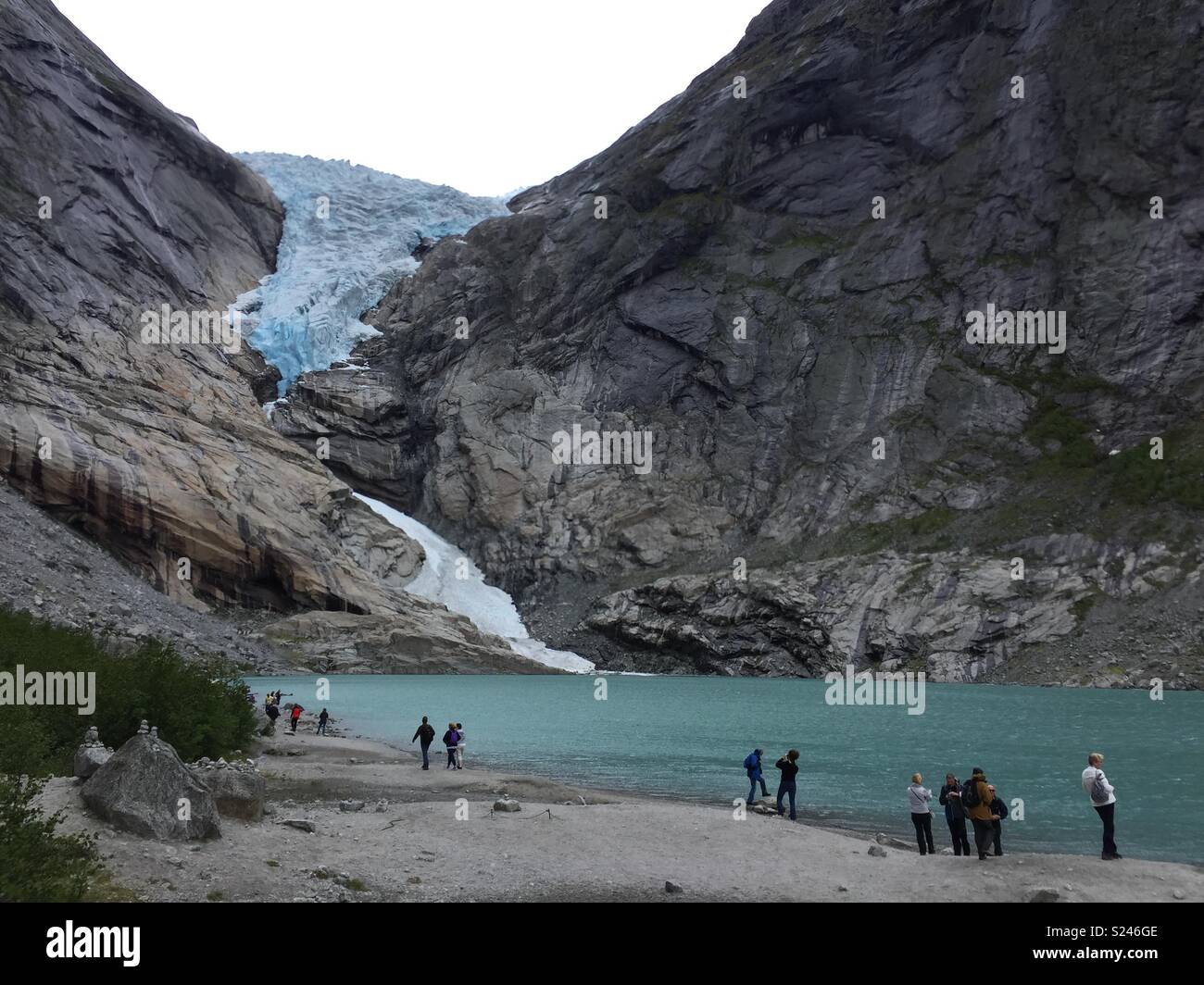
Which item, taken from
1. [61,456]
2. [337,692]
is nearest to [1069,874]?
[337,692]

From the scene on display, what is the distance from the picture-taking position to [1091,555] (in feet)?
256

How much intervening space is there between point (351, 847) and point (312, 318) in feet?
415

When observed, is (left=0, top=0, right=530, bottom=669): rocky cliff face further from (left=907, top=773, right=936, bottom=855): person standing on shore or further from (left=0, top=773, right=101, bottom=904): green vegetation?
(left=0, top=773, right=101, bottom=904): green vegetation

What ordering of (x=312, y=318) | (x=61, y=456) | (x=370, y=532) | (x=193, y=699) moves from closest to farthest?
1. (x=193, y=699)
2. (x=61, y=456)
3. (x=370, y=532)
4. (x=312, y=318)

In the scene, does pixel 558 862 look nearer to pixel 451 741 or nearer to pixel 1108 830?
pixel 1108 830

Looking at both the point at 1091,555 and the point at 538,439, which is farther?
the point at 538,439

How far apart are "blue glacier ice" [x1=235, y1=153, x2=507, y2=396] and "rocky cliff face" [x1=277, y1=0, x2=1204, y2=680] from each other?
259 inches

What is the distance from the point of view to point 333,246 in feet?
498

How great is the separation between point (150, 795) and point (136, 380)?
88.1m

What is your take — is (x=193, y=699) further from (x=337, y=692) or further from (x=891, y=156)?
(x=891, y=156)

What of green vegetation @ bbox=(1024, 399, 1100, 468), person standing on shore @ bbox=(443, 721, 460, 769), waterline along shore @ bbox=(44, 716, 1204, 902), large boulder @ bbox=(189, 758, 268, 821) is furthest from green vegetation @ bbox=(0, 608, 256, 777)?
green vegetation @ bbox=(1024, 399, 1100, 468)

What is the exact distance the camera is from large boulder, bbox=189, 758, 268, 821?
17.2 metres

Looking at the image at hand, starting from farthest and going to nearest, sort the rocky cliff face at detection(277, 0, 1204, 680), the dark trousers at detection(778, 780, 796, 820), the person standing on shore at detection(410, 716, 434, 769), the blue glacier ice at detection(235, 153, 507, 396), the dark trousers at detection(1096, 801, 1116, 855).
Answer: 1. the blue glacier ice at detection(235, 153, 507, 396)
2. the rocky cliff face at detection(277, 0, 1204, 680)
3. the person standing on shore at detection(410, 716, 434, 769)
4. the dark trousers at detection(778, 780, 796, 820)
5. the dark trousers at detection(1096, 801, 1116, 855)

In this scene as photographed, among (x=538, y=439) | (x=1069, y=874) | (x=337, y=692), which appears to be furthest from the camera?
(x=538, y=439)
